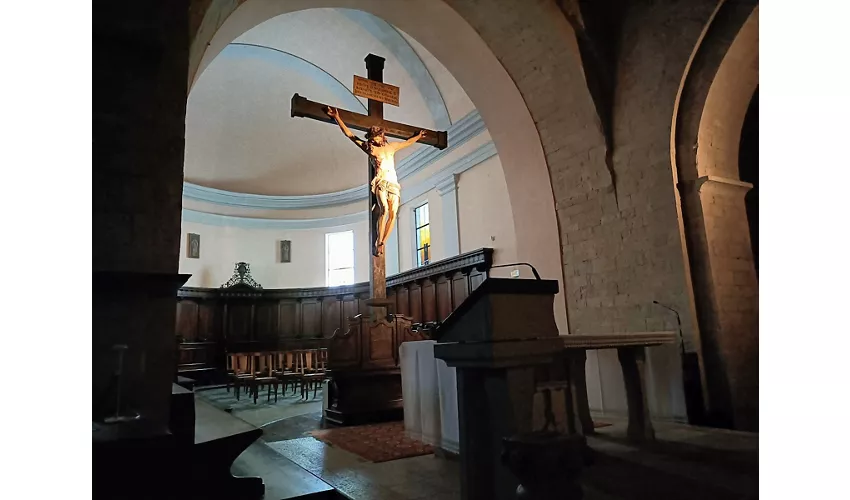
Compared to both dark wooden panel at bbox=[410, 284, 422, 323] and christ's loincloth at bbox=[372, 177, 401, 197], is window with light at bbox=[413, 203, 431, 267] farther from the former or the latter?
christ's loincloth at bbox=[372, 177, 401, 197]

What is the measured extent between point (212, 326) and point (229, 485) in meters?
10.4

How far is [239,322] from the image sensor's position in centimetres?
1272

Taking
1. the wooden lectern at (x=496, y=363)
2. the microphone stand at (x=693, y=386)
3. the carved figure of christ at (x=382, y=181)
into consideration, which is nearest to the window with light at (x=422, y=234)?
the carved figure of christ at (x=382, y=181)

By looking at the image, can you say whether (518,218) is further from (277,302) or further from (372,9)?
(277,302)

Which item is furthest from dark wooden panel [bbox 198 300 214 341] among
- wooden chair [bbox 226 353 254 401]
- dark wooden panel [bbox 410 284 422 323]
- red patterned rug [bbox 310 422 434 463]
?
red patterned rug [bbox 310 422 434 463]

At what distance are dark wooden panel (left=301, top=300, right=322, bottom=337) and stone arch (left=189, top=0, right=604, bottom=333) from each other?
771cm

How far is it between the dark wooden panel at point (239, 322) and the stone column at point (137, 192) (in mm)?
10451

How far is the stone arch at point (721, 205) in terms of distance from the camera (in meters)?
4.46

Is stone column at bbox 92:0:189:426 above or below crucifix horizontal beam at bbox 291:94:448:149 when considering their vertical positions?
below

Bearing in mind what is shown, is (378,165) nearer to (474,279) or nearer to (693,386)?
(474,279)

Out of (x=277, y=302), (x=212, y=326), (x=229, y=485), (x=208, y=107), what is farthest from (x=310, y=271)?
(x=229, y=485)

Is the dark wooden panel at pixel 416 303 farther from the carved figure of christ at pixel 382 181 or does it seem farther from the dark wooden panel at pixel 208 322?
the dark wooden panel at pixel 208 322

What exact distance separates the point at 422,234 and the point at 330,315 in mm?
3544

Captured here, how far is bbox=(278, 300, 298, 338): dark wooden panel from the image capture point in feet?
42.5
